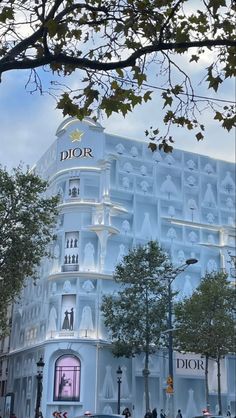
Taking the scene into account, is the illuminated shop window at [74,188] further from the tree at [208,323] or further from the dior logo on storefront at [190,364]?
the dior logo on storefront at [190,364]

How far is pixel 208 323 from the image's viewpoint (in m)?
41.1

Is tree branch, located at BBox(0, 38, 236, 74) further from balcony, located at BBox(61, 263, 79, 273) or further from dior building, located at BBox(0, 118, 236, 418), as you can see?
balcony, located at BBox(61, 263, 79, 273)

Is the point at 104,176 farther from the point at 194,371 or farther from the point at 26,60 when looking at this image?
the point at 26,60

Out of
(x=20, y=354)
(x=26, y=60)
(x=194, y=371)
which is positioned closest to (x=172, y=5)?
(x=26, y=60)

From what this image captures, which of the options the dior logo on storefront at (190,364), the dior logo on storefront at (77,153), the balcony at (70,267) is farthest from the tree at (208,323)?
the dior logo on storefront at (77,153)

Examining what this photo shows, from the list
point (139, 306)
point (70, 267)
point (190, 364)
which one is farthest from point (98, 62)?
point (190, 364)

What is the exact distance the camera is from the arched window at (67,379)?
1702 inches

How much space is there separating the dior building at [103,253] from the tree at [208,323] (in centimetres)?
657

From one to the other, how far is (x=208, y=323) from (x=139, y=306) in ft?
17.3

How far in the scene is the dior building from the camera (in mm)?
44312

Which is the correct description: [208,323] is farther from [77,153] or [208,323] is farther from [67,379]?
[77,153]

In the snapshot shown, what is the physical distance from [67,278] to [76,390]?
8534 mm

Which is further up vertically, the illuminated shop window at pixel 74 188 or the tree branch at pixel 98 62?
the illuminated shop window at pixel 74 188

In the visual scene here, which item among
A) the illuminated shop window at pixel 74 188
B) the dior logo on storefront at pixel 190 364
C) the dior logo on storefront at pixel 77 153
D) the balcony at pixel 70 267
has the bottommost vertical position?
the dior logo on storefront at pixel 190 364
